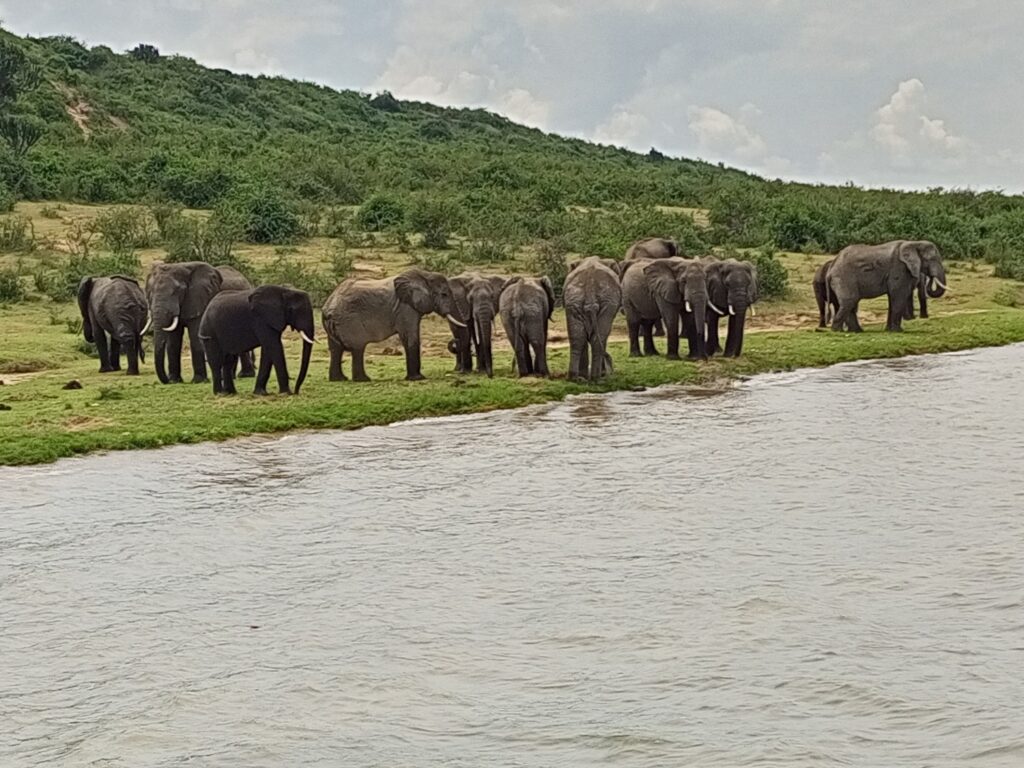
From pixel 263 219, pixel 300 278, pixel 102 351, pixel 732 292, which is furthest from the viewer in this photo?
pixel 263 219

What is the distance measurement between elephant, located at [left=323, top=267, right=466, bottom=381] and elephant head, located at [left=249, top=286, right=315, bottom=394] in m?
1.60

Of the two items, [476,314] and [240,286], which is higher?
[240,286]

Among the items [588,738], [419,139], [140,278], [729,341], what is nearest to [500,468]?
[588,738]

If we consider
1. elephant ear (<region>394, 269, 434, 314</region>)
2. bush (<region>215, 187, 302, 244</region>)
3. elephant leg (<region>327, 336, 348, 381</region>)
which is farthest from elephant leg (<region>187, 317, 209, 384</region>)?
bush (<region>215, 187, 302, 244</region>)

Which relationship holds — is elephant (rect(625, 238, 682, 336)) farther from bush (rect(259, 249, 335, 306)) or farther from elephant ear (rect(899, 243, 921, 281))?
bush (rect(259, 249, 335, 306))

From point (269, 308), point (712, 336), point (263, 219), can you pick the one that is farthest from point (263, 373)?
point (263, 219)

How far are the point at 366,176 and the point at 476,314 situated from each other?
2479cm

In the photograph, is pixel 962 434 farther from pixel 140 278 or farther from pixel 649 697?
A: pixel 140 278

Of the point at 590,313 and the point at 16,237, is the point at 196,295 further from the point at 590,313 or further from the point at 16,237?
the point at 16,237

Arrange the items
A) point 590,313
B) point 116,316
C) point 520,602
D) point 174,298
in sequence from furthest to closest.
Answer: point 116,316 → point 174,298 → point 590,313 → point 520,602

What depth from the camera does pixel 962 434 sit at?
14.5 metres

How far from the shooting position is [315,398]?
1583 centimetres

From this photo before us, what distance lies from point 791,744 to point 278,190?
1148 inches

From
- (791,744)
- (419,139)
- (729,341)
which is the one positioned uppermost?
(419,139)
